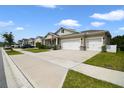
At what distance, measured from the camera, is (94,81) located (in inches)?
236

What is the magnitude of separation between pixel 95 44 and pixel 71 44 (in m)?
5.51

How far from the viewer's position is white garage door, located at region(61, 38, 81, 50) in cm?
2542

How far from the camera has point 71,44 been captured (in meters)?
26.7

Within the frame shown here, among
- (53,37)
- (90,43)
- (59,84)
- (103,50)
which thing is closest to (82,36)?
(90,43)

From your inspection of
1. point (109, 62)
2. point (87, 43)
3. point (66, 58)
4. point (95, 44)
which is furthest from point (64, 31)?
point (109, 62)

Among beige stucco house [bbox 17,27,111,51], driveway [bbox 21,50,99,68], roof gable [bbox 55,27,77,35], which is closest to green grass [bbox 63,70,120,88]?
driveway [bbox 21,50,99,68]

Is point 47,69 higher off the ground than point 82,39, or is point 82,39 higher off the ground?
point 82,39

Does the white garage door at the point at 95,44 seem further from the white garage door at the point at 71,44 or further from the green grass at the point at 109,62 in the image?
the green grass at the point at 109,62

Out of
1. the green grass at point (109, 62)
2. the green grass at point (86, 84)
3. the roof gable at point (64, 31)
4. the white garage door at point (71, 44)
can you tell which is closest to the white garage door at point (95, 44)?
the white garage door at point (71, 44)

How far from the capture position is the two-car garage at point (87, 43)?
21.9 meters

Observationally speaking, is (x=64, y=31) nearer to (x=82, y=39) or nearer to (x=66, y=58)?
(x=82, y=39)

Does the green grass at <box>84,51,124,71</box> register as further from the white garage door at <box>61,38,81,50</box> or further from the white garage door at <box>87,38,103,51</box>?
the white garage door at <box>61,38,81,50</box>
